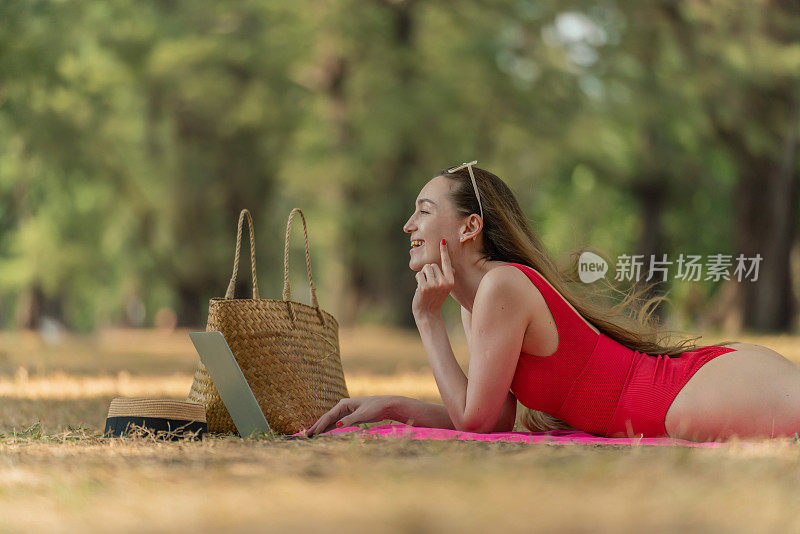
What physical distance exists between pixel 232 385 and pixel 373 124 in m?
12.6

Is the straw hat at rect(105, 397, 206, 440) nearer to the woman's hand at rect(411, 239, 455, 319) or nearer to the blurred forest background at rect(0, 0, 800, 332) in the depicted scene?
the woman's hand at rect(411, 239, 455, 319)

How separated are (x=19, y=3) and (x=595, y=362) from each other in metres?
6.96

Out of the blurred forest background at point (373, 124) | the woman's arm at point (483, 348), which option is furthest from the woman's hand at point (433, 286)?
the blurred forest background at point (373, 124)

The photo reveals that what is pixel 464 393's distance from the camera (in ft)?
10.7

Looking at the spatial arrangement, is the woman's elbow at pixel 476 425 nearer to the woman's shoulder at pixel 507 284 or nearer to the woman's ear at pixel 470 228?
the woman's shoulder at pixel 507 284

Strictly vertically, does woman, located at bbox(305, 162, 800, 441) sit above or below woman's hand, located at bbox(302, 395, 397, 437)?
above

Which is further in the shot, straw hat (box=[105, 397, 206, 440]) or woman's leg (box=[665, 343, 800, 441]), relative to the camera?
straw hat (box=[105, 397, 206, 440])

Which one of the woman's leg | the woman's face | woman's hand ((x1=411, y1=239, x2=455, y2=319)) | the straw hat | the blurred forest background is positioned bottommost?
the straw hat

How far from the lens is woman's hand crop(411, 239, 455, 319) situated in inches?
128

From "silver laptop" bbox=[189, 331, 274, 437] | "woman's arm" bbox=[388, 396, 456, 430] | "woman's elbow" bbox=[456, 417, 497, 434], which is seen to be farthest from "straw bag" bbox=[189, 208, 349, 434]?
"woman's elbow" bbox=[456, 417, 497, 434]

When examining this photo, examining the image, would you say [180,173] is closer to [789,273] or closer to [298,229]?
[298,229]

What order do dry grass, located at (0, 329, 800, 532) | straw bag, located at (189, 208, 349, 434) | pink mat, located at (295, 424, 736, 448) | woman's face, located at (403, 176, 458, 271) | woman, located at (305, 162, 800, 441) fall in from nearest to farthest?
dry grass, located at (0, 329, 800, 532) < pink mat, located at (295, 424, 736, 448) < woman, located at (305, 162, 800, 441) < woman's face, located at (403, 176, 458, 271) < straw bag, located at (189, 208, 349, 434)

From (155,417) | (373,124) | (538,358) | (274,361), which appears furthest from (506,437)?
(373,124)

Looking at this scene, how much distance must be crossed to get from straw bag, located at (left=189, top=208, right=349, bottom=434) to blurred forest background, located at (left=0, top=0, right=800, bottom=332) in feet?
29.1
